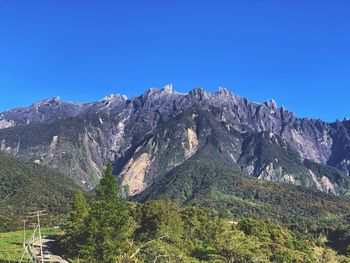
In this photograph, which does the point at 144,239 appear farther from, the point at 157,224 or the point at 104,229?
the point at 104,229

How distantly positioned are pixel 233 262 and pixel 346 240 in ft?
417

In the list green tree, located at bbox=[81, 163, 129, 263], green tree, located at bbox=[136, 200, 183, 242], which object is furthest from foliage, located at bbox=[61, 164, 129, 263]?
green tree, located at bbox=[136, 200, 183, 242]

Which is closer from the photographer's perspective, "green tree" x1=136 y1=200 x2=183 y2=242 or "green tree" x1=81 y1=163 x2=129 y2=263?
"green tree" x1=81 y1=163 x2=129 y2=263

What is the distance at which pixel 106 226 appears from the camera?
67.3 m

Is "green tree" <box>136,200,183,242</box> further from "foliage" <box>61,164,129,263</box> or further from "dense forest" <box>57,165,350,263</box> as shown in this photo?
"foliage" <box>61,164,129,263</box>

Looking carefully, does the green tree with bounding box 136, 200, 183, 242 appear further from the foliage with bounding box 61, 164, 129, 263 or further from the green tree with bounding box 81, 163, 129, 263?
the foliage with bounding box 61, 164, 129, 263

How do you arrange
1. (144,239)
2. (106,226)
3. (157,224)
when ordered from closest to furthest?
(106,226) → (144,239) → (157,224)

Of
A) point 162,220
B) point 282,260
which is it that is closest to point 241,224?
point 162,220

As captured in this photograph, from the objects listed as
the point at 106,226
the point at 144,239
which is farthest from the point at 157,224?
the point at 106,226

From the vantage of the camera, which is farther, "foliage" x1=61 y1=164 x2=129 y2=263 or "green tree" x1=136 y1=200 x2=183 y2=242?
"green tree" x1=136 y1=200 x2=183 y2=242

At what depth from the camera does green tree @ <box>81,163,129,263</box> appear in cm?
6431

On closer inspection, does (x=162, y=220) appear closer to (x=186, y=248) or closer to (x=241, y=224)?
(x=186, y=248)

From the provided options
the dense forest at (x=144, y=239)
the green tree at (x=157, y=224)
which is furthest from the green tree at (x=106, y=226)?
the green tree at (x=157, y=224)

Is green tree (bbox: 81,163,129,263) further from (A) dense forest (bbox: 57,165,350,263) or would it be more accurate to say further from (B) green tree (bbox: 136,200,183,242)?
(B) green tree (bbox: 136,200,183,242)
